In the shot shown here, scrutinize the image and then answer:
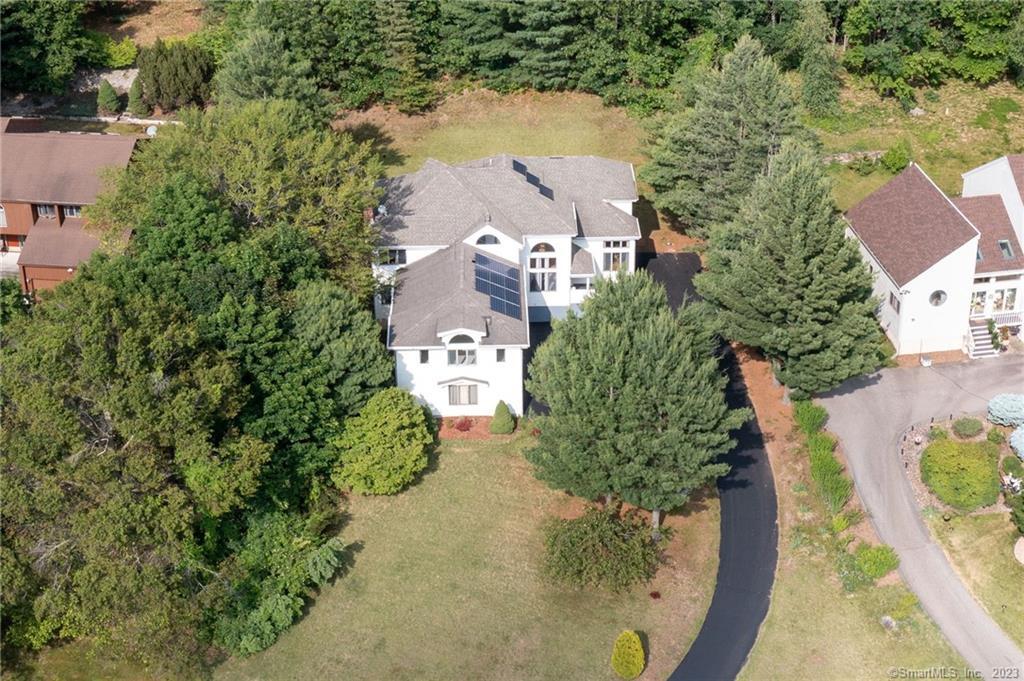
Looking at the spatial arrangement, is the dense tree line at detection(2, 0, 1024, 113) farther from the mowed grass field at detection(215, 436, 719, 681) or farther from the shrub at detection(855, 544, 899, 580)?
the shrub at detection(855, 544, 899, 580)

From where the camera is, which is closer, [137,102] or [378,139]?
[378,139]

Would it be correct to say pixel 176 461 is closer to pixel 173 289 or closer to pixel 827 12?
pixel 173 289

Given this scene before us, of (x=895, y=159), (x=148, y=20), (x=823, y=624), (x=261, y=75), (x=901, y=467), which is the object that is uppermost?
(x=148, y=20)

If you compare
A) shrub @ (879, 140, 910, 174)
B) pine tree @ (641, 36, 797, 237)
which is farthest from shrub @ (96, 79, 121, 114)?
shrub @ (879, 140, 910, 174)

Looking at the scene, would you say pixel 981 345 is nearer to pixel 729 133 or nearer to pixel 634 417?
pixel 729 133

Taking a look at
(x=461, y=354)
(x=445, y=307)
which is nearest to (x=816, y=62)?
(x=445, y=307)

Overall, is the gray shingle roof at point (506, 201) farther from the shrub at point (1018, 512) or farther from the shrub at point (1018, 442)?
the shrub at point (1018, 512)
